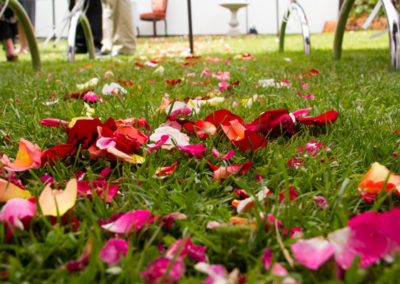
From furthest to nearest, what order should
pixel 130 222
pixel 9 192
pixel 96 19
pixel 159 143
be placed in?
pixel 96 19
pixel 159 143
pixel 9 192
pixel 130 222

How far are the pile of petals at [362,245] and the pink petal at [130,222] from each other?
22 cm

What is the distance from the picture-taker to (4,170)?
91 cm

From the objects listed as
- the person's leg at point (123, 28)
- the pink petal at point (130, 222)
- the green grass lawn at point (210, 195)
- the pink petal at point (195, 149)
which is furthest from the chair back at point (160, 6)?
the pink petal at point (130, 222)

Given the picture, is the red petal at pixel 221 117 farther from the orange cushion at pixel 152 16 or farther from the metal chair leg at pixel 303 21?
the orange cushion at pixel 152 16

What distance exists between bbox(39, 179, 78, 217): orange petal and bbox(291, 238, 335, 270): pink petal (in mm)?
349

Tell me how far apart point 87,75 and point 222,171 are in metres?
2.09

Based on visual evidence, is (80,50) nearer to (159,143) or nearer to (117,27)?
(117,27)

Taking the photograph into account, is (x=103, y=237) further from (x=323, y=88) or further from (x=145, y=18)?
(x=145, y=18)

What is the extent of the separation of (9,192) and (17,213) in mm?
107

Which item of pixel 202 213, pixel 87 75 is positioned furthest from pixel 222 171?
pixel 87 75

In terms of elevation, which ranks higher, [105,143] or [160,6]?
[160,6]

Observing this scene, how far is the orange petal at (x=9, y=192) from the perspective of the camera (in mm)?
786

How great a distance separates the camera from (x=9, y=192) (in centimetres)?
79

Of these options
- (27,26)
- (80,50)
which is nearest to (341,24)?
(27,26)
